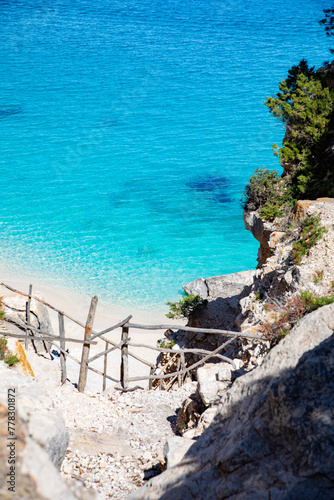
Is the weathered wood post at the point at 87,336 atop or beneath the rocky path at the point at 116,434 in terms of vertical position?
atop

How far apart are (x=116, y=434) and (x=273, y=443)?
342 cm

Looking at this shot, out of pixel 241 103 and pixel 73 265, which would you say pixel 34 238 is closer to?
pixel 73 265

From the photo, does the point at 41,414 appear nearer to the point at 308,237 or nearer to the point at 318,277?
the point at 318,277

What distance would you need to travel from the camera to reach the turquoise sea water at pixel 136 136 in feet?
63.5

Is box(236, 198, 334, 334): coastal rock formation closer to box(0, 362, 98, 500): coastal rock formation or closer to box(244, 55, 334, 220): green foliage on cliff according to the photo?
box(244, 55, 334, 220): green foliage on cliff

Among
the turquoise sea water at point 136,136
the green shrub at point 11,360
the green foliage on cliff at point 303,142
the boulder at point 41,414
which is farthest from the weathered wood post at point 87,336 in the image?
the turquoise sea water at point 136,136

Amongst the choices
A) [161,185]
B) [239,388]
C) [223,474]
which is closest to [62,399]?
[239,388]

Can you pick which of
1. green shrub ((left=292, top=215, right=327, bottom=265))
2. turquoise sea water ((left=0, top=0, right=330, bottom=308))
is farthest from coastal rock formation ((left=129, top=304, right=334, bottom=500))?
turquoise sea water ((left=0, top=0, right=330, bottom=308))

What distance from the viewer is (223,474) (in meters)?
3.57

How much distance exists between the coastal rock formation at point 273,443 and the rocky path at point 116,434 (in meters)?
1.29

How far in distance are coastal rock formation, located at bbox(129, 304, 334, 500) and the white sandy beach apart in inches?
367

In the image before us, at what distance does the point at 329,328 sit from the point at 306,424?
4.58 ft

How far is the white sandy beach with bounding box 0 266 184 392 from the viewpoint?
45.8ft

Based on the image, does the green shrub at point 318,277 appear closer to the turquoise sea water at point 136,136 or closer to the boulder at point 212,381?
the boulder at point 212,381
